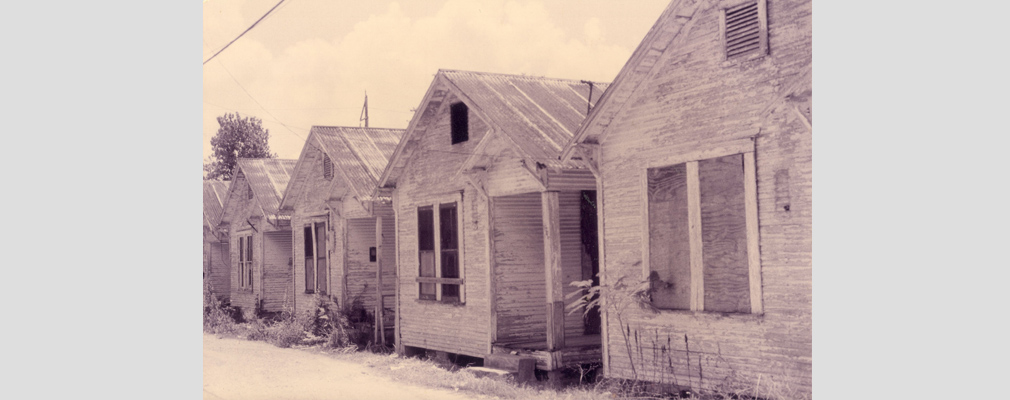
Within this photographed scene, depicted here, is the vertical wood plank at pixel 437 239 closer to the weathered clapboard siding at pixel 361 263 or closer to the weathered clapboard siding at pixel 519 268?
the weathered clapboard siding at pixel 519 268

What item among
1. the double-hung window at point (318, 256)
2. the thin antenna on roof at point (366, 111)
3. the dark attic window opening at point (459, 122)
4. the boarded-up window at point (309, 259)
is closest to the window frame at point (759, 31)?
the thin antenna on roof at point (366, 111)

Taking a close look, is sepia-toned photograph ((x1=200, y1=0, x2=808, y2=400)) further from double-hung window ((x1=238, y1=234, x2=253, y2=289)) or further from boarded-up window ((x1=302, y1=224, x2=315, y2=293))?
double-hung window ((x1=238, y1=234, x2=253, y2=289))

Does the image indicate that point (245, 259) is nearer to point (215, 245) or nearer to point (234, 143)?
point (215, 245)

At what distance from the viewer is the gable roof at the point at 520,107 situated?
13078 millimetres

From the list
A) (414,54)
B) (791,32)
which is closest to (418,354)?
(414,54)

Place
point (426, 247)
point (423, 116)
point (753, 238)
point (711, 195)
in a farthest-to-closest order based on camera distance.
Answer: point (426, 247)
point (423, 116)
point (711, 195)
point (753, 238)

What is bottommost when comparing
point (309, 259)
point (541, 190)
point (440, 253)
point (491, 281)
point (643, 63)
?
point (491, 281)

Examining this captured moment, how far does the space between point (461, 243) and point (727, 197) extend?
250 inches

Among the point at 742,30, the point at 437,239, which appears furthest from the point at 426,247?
the point at 742,30

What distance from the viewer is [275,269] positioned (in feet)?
81.0

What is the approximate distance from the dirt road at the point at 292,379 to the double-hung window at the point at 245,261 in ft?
24.3

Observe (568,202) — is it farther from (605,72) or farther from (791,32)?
(791,32)

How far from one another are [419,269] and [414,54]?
16.0 ft

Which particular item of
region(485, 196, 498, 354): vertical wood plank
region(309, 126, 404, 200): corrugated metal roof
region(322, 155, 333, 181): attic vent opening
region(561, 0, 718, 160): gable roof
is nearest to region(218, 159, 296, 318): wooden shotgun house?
region(322, 155, 333, 181): attic vent opening
